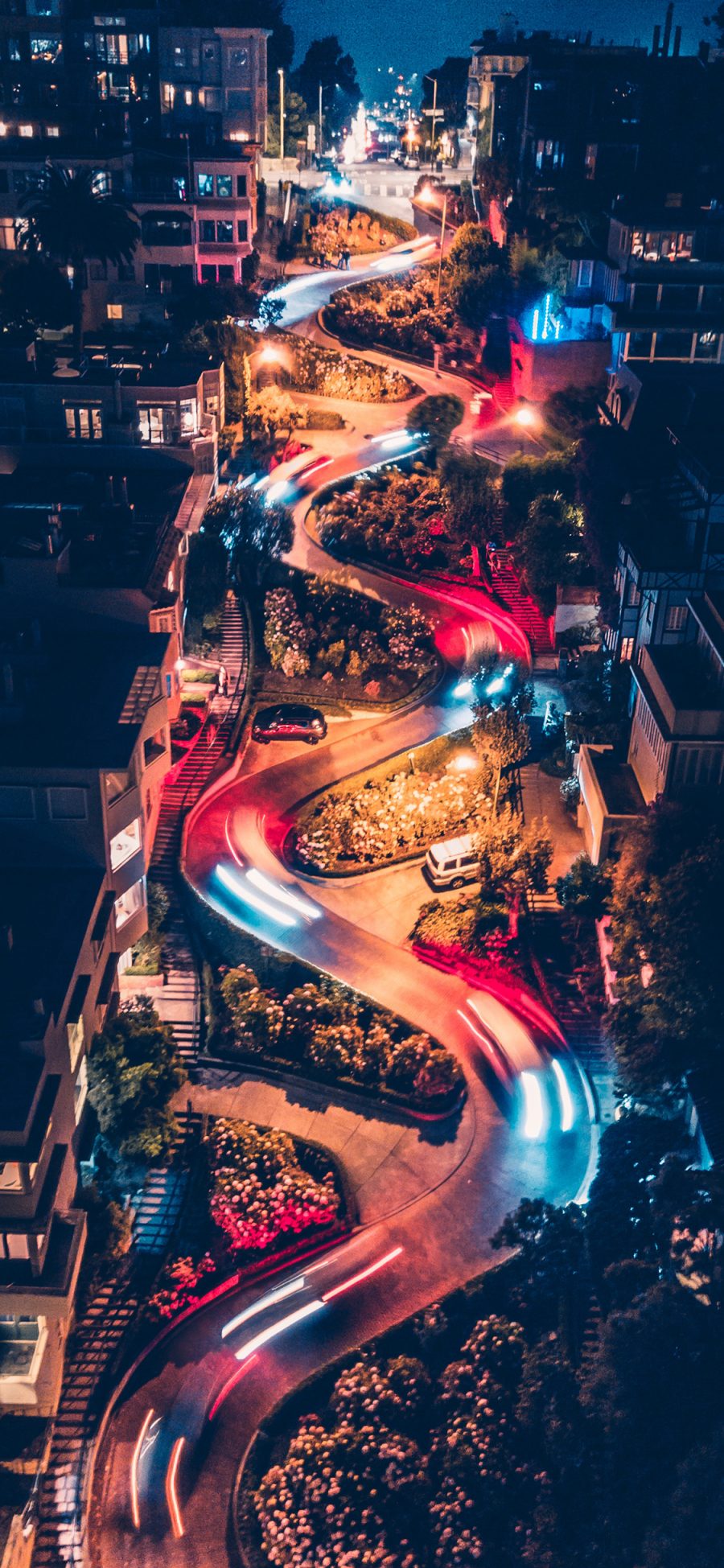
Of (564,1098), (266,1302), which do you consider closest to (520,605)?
(564,1098)

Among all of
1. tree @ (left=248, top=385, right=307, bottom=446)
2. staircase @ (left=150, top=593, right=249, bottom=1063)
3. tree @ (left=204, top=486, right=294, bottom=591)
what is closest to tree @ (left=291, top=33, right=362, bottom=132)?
tree @ (left=248, top=385, right=307, bottom=446)

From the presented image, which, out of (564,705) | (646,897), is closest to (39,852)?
(646,897)

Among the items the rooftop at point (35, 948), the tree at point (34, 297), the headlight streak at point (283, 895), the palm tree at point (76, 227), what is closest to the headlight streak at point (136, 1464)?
the rooftop at point (35, 948)

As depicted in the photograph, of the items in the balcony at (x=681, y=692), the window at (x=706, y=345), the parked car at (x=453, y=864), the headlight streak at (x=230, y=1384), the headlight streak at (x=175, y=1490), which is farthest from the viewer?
the window at (x=706, y=345)

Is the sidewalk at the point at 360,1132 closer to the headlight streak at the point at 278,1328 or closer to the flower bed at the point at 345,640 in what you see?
the headlight streak at the point at 278,1328

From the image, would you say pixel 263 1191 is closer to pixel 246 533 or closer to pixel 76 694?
pixel 76 694

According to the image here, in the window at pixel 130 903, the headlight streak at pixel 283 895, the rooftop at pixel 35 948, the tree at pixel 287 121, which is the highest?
the tree at pixel 287 121
